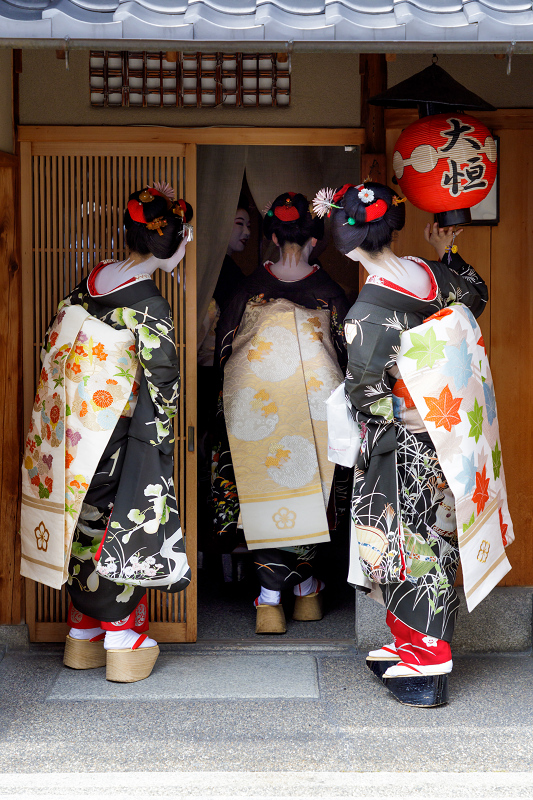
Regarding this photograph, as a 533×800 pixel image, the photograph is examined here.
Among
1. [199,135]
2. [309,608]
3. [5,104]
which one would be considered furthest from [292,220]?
[309,608]

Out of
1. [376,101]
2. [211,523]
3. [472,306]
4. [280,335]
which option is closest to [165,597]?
[211,523]

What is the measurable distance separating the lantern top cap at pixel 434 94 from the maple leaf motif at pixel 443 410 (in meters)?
1.38

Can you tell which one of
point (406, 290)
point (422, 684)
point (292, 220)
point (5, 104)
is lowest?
point (422, 684)

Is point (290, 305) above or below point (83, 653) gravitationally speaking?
above

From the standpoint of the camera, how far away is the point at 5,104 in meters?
4.41

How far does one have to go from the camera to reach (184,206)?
432cm

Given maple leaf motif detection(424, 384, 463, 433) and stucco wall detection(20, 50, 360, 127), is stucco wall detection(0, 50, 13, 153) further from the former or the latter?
maple leaf motif detection(424, 384, 463, 433)

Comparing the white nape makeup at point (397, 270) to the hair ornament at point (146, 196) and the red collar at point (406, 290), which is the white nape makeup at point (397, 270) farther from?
the hair ornament at point (146, 196)

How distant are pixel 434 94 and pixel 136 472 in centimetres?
237

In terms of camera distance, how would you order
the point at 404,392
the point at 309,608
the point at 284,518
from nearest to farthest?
the point at 404,392 → the point at 284,518 → the point at 309,608

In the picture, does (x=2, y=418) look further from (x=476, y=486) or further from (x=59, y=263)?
(x=476, y=486)

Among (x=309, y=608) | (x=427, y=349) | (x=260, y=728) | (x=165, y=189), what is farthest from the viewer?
(x=309, y=608)

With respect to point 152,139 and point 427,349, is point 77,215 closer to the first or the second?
point 152,139

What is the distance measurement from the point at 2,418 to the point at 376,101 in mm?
2664
